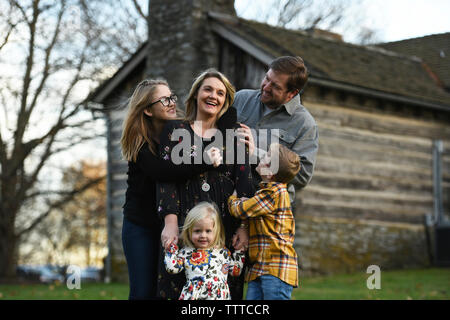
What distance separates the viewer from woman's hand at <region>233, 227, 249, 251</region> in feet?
13.5

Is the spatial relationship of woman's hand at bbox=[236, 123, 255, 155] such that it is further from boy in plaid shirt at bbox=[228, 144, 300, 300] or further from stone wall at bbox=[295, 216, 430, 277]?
stone wall at bbox=[295, 216, 430, 277]

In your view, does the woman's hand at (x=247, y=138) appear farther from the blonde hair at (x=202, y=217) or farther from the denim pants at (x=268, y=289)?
the denim pants at (x=268, y=289)

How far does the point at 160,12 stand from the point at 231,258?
1123 centimetres

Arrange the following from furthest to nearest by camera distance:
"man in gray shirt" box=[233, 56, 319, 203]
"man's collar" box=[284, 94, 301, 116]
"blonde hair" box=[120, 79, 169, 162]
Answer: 1. "man's collar" box=[284, 94, 301, 116]
2. "man in gray shirt" box=[233, 56, 319, 203]
3. "blonde hair" box=[120, 79, 169, 162]

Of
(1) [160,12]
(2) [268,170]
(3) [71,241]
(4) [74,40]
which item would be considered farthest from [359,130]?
(3) [71,241]

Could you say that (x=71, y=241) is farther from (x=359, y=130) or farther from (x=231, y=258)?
(x=231, y=258)

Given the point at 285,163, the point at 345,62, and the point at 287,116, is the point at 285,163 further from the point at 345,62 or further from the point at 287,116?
the point at 345,62

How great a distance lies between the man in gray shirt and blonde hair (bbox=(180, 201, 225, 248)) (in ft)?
2.06

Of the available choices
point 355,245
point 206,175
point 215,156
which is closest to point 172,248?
A: point 206,175

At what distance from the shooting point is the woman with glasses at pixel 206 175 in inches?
160

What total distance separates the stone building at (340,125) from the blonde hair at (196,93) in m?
8.84

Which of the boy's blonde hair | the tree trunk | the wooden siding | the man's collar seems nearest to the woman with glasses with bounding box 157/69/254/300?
the boy's blonde hair

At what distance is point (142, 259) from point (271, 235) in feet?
2.71

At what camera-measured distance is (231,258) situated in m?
4.11
